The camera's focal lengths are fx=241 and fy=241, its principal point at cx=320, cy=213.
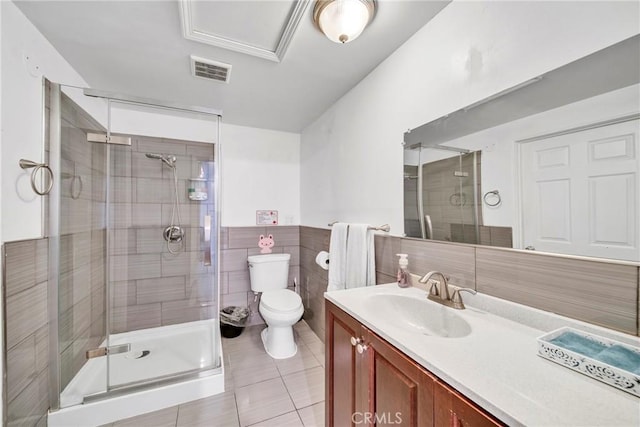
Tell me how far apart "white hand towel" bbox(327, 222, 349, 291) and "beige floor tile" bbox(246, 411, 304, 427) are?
786mm

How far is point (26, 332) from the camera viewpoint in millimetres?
1217

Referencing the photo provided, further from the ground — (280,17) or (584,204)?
(280,17)

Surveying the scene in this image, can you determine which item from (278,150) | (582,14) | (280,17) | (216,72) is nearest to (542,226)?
(582,14)

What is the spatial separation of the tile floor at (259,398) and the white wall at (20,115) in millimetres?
1301

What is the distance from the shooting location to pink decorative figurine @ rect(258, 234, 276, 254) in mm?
2695

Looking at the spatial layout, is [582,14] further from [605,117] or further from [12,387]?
[12,387]

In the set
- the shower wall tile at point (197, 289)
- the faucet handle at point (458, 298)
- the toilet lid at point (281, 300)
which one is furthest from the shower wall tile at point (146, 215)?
the faucet handle at point (458, 298)

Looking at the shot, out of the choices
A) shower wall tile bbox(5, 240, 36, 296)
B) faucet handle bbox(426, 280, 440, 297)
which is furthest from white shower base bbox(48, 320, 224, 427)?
faucet handle bbox(426, 280, 440, 297)

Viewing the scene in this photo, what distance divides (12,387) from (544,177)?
243 centimetres

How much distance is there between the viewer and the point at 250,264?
251 cm

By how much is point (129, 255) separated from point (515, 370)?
2723mm

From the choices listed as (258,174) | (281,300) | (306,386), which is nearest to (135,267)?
(281,300)

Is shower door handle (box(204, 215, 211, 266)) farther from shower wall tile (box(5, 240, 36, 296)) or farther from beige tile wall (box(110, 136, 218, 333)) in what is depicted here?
shower wall tile (box(5, 240, 36, 296))

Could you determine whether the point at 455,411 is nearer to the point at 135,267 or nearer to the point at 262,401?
the point at 262,401
